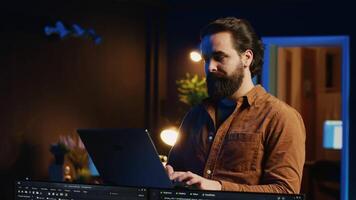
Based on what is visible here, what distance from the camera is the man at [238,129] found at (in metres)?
2.08

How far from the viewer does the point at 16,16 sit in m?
4.55

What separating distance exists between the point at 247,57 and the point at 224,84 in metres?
0.16

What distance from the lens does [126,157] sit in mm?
1877

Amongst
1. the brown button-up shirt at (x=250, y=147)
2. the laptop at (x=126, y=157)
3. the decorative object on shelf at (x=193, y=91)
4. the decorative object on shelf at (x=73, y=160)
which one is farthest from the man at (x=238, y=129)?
the decorative object on shelf at (x=193, y=91)

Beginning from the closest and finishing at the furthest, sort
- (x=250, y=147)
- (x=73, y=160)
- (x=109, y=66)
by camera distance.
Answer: (x=250, y=147), (x=73, y=160), (x=109, y=66)

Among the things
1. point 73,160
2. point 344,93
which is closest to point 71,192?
point 73,160

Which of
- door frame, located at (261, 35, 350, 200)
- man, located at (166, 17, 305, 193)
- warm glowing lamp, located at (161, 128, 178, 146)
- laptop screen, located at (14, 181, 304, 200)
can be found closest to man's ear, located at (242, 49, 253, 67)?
man, located at (166, 17, 305, 193)

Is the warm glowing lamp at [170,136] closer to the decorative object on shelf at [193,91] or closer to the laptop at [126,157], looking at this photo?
the decorative object on shelf at [193,91]

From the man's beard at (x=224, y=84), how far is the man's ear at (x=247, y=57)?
5 centimetres

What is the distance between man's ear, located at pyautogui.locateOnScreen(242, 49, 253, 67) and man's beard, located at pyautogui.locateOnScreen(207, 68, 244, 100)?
2.0 inches

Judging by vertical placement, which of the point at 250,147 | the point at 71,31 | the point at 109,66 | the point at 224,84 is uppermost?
the point at 71,31

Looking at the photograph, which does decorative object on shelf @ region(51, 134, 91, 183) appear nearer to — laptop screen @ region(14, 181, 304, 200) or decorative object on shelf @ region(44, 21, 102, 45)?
decorative object on shelf @ region(44, 21, 102, 45)

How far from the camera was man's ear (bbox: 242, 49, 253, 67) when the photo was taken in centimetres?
227

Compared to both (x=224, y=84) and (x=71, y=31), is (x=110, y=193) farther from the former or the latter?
(x=71, y=31)
